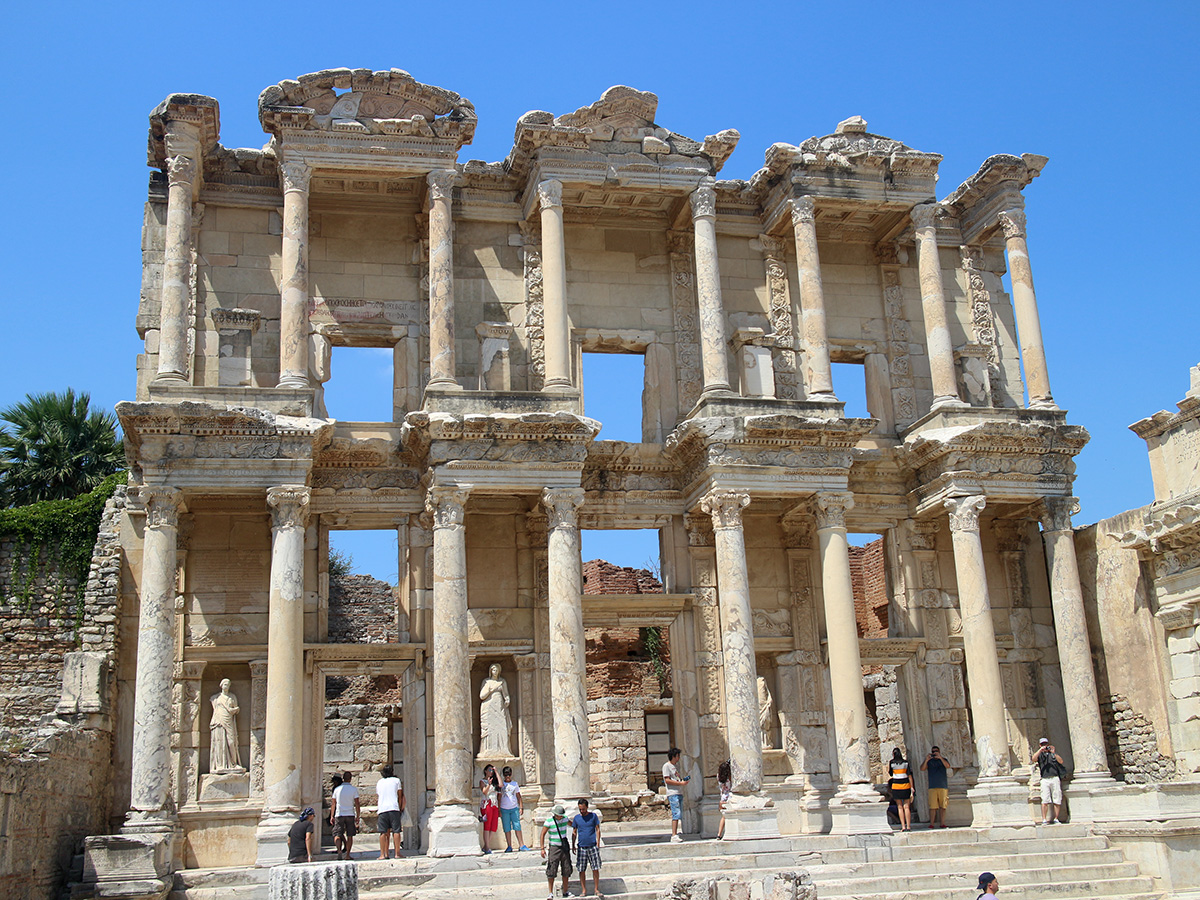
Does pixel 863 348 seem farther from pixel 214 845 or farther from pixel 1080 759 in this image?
pixel 214 845

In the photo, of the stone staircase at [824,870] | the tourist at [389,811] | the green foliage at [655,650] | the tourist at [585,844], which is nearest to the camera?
the tourist at [585,844]

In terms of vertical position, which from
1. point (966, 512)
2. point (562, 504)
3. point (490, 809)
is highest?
point (562, 504)

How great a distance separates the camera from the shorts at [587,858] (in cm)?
1407

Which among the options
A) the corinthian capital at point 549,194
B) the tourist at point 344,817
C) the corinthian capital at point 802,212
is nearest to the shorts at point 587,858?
the tourist at point 344,817

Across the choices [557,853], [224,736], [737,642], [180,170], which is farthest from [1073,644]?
[180,170]

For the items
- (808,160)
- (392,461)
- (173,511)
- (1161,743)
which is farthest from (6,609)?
(1161,743)

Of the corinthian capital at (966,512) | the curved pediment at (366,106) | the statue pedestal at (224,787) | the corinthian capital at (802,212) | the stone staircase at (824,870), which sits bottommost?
the stone staircase at (824,870)

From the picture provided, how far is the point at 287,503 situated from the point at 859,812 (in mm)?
9266

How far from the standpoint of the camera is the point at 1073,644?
19469 millimetres

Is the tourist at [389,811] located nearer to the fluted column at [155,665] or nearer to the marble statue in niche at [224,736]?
the marble statue in niche at [224,736]

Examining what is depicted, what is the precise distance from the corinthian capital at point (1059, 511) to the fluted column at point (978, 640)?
1.24 metres

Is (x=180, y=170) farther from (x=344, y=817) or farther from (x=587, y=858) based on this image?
(x=587, y=858)

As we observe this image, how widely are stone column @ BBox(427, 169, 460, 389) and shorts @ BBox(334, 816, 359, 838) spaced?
20.5 feet

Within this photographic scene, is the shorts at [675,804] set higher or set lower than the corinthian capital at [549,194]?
lower
